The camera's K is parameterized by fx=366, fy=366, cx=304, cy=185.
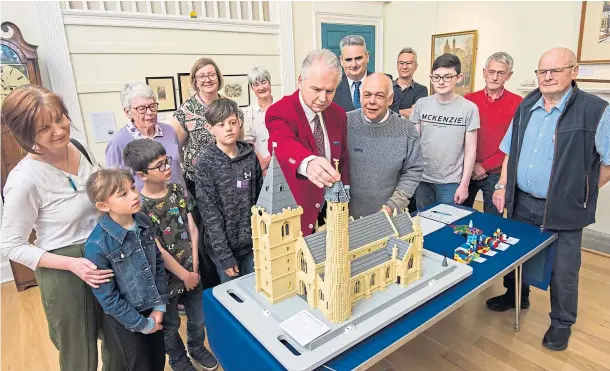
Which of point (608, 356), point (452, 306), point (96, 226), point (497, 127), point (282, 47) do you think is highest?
point (282, 47)

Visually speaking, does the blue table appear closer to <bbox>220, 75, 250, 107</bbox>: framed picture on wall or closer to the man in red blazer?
the man in red blazer

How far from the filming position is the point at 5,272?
3484mm

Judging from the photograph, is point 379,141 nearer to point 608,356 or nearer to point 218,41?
point 608,356

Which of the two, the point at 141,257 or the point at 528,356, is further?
the point at 528,356

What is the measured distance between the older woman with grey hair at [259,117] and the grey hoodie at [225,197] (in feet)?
2.74

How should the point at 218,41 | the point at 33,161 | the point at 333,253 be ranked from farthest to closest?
the point at 218,41 → the point at 33,161 → the point at 333,253

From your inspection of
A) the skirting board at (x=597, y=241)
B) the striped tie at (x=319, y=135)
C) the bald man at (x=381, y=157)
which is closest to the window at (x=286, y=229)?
the striped tie at (x=319, y=135)

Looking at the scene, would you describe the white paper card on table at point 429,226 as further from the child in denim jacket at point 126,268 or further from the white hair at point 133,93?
the white hair at point 133,93

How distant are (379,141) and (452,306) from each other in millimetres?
1029

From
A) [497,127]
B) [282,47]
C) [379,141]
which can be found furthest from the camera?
[282,47]

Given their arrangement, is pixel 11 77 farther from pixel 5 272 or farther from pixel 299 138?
pixel 299 138

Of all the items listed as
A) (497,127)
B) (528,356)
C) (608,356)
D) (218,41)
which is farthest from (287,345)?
(218,41)

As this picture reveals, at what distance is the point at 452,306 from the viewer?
155 cm

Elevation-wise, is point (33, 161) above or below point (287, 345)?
above
